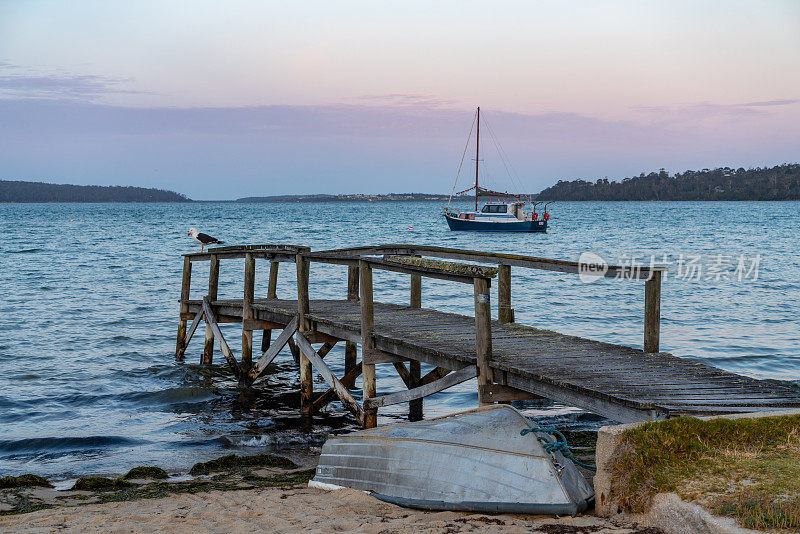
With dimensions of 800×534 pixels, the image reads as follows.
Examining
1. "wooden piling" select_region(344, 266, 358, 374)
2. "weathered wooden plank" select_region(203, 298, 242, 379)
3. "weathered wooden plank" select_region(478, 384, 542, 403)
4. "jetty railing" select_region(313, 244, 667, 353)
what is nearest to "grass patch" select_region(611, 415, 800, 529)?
"weathered wooden plank" select_region(478, 384, 542, 403)

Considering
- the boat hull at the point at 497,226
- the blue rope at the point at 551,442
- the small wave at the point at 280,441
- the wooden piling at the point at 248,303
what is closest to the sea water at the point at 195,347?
the small wave at the point at 280,441

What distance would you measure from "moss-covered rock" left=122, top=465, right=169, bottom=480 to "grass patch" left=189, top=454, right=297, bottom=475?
0.31 meters

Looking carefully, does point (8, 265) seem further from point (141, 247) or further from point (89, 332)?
point (89, 332)

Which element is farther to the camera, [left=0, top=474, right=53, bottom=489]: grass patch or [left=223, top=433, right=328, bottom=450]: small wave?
[left=223, top=433, right=328, bottom=450]: small wave

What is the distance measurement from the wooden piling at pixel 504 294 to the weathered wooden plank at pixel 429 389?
1750 mm

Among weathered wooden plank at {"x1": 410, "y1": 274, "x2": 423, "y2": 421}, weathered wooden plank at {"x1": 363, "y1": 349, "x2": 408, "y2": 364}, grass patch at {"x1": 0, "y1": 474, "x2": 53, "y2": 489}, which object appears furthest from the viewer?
weathered wooden plank at {"x1": 410, "y1": 274, "x2": 423, "y2": 421}

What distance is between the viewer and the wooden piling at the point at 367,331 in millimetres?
8727

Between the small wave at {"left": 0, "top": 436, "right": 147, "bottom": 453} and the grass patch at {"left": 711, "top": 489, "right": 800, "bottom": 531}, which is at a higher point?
the grass patch at {"left": 711, "top": 489, "right": 800, "bottom": 531}

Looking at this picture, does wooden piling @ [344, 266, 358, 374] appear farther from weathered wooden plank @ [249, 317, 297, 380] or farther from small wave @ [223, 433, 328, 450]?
small wave @ [223, 433, 328, 450]

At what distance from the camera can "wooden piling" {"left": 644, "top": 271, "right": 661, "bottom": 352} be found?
7.49 metres

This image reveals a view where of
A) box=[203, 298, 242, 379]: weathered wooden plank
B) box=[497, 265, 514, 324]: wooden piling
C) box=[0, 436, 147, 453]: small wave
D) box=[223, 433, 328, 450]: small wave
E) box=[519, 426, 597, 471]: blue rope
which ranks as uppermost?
box=[497, 265, 514, 324]: wooden piling

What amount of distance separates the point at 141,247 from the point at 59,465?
46.2 m

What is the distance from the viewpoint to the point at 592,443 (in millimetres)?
8719

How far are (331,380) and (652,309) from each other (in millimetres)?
4379
